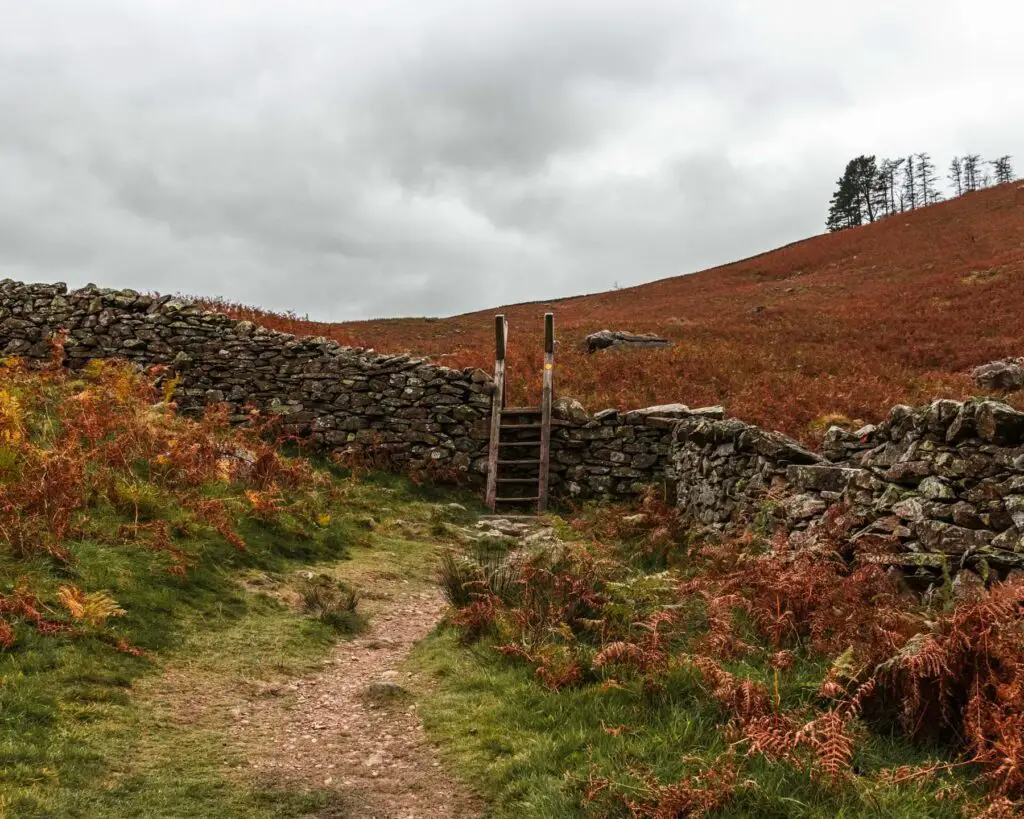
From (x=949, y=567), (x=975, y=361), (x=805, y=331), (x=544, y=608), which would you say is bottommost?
(x=544, y=608)

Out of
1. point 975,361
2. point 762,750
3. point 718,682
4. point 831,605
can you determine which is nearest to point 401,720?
point 718,682

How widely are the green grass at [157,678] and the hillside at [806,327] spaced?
8.15 m

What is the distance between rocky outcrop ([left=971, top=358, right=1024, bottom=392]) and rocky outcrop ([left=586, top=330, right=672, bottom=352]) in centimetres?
875

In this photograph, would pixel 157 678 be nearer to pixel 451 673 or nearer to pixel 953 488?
pixel 451 673

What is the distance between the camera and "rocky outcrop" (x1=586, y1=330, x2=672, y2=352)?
22.8 m

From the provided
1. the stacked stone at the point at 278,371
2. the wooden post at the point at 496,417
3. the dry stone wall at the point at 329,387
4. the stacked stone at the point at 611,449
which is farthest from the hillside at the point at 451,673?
the stacked stone at the point at 278,371

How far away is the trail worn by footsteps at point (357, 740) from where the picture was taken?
402cm

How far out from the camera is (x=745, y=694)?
162 inches

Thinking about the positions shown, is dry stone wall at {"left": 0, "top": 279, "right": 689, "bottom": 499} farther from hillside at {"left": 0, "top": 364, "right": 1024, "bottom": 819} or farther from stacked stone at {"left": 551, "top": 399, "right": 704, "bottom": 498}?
hillside at {"left": 0, "top": 364, "right": 1024, "bottom": 819}

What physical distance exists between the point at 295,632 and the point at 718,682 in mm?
3956

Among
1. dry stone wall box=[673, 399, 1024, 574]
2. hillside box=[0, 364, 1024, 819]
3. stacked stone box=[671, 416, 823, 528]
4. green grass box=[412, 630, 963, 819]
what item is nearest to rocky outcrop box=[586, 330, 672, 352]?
stacked stone box=[671, 416, 823, 528]

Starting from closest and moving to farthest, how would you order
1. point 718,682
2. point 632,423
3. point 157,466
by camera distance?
1. point 718,682
2. point 157,466
3. point 632,423

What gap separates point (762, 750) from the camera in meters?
3.61

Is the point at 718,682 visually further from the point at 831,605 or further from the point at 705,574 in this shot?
the point at 705,574
